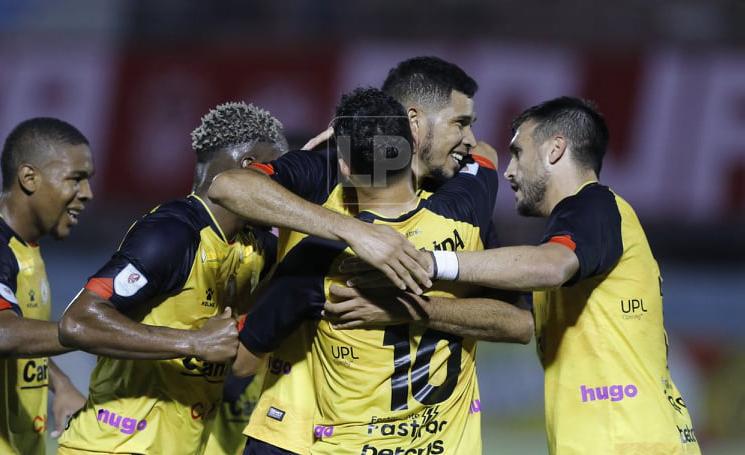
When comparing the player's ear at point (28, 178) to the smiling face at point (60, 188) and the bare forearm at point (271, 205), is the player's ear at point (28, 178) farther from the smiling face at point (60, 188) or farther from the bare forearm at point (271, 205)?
the bare forearm at point (271, 205)

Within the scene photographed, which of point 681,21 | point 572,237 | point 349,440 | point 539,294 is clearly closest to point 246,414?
point 349,440

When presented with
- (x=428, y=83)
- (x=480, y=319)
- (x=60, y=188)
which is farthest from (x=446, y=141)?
(x=60, y=188)

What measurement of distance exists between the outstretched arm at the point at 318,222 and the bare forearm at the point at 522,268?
18 cm

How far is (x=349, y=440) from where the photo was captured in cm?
434

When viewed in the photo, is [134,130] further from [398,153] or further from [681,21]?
[398,153]

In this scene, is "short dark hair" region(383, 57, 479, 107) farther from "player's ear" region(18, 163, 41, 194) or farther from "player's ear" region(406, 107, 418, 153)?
"player's ear" region(18, 163, 41, 194)

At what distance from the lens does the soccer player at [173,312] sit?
4.36m

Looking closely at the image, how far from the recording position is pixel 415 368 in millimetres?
4312

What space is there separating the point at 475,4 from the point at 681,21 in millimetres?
2662

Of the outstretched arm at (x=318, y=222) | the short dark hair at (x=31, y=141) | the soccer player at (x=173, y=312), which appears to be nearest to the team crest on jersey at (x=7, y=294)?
the soccer player at (x=173, y=312)

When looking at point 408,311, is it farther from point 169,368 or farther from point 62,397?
point 62,397

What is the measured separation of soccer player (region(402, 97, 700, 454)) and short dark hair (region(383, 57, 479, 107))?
58 cm

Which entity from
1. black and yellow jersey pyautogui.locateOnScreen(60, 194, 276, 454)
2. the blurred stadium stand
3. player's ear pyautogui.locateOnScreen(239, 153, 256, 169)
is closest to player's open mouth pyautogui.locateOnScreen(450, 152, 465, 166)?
player's ear pyautogui.locateOnScreen(239, 153, 256, 169)

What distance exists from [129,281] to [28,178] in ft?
4.39
